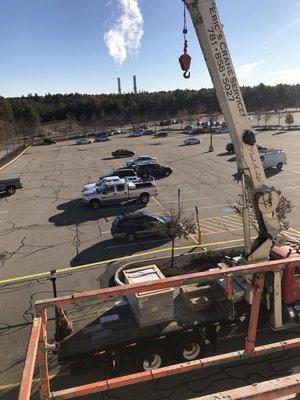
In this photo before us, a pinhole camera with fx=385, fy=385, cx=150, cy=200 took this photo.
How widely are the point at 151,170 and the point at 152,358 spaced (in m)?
29.8

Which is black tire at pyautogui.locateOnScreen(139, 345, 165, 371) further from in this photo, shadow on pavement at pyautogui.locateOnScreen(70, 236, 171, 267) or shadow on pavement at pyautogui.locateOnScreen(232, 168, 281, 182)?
shadow on pavement at pyautogui.locateOnScreen(232, 168, 281, 182)

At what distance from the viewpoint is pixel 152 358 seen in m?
10.5

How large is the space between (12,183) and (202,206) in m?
16.8

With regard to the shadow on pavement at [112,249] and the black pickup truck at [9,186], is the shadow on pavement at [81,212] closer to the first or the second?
the shadow on pavement at [112,249]

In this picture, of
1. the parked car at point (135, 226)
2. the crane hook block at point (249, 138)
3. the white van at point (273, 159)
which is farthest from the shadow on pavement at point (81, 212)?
the crane hook block at point (249, 138)

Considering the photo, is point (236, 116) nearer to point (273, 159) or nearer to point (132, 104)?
point (273, 159)

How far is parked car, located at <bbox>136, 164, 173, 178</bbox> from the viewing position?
129 ft

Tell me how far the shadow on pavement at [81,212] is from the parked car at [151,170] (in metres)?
10.4

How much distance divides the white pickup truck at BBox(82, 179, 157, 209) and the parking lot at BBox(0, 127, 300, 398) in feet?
2.22

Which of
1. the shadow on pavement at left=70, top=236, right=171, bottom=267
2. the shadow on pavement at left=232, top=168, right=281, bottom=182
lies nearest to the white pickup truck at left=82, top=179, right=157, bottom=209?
the shadow on pavement at left=70, top=236, right=171, bottom=267

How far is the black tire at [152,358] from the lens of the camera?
10.2 m

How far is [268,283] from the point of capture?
1143 centimetres

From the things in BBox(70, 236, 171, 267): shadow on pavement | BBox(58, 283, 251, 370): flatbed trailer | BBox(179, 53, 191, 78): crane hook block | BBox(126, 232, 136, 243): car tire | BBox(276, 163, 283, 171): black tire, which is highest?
BBox(179, 53, 191, 78): crane hook block

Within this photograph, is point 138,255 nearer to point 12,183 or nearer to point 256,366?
point 256,366
